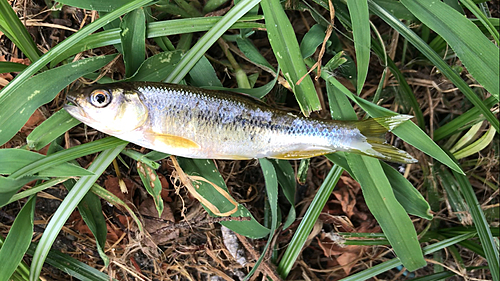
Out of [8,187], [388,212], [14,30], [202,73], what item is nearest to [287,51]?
[202,73]

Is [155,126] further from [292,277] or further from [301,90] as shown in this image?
[292,277]

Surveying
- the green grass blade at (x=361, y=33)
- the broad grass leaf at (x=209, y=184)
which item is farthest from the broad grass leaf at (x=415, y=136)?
the broad grass leaf at (x=209, y=184)

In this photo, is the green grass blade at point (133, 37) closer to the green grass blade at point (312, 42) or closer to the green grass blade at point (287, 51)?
the green grass blade at point (287, 51)

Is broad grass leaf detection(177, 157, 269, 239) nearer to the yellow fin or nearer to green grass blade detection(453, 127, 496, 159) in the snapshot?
the yellow fin

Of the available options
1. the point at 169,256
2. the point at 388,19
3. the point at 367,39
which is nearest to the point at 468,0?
the point at 388,19

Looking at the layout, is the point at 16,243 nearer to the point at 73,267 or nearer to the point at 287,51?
the point at 73,267

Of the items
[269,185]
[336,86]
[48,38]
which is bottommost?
[269,185]

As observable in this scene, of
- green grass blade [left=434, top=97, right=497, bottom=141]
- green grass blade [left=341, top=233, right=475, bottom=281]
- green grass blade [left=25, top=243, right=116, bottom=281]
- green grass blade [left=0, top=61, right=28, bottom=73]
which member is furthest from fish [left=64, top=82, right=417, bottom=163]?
green grass blade [left=25, top=243, right=116, bottom=281]
